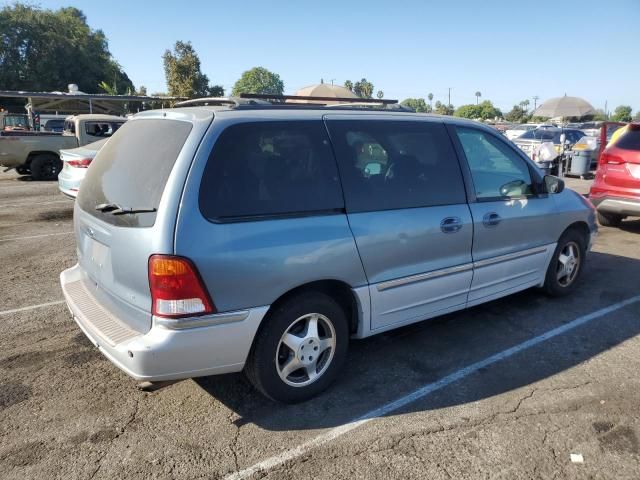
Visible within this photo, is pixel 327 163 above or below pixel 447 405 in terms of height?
above

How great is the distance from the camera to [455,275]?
3.76 metres

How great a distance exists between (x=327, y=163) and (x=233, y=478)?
1.89 metres

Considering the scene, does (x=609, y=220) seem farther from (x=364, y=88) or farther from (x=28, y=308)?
(x=364, y=88)

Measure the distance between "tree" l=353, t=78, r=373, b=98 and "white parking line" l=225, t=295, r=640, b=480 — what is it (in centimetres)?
9878

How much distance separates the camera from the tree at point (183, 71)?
4184 cm

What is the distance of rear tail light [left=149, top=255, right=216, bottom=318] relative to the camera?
254 centimetres

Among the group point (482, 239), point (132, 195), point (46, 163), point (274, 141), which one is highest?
point (274, 141)

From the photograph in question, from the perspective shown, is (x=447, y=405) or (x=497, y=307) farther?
(x=497, y=307)

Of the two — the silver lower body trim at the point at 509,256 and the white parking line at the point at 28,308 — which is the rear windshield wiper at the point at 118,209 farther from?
the silver lower body trim at the point at 509,256

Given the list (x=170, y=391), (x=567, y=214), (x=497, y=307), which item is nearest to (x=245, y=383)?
(x=170, y=391)

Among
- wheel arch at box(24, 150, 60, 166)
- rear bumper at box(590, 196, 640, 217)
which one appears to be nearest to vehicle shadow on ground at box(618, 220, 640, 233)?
rear bumper at box(590, 196, 640, 217)

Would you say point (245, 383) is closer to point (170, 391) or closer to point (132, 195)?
point (170, 391)

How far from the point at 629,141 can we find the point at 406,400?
21.1ft

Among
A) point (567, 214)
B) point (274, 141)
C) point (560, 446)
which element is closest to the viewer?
point (560, 446)
